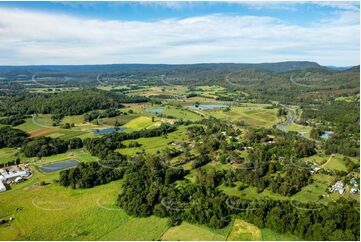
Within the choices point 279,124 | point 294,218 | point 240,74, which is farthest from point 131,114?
point 240,74

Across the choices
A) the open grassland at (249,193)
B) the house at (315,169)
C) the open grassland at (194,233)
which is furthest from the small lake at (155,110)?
the open grassland at (194,233)

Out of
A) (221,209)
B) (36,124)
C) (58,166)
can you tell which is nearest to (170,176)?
(221,209)

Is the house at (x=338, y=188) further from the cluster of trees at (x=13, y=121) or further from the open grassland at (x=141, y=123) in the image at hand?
the cluster of trees at (x=13, y=121)

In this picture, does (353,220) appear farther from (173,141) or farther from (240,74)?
(240,74)

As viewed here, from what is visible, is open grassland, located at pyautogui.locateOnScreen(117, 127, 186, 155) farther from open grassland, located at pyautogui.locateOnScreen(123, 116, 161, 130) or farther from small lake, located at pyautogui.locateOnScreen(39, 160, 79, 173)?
open grassland, located at pyautogui.locateOnScreen(123, 116, 161, 130)

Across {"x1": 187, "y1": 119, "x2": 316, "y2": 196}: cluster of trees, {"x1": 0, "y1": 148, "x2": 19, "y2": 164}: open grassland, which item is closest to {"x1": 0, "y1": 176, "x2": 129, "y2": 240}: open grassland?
{"x1": 0, "y1": 148, "x2": 19, "y2": 164}: open grassland

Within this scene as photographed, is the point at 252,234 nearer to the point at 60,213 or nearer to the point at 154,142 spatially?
the point at 60,213
